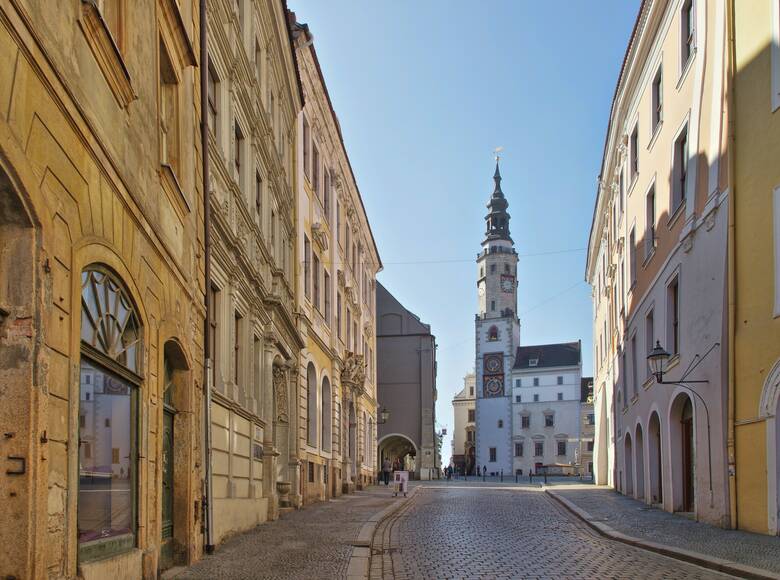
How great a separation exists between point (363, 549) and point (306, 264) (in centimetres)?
1391

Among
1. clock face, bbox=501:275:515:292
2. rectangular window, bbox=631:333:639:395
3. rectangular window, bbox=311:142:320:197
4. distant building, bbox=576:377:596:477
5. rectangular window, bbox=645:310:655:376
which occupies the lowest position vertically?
distant building, bbox=576:377:596:477

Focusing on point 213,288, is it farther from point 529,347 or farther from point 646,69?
point 529,347

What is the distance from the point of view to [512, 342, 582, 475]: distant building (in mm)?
106125

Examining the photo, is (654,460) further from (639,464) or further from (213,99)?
(213,99)

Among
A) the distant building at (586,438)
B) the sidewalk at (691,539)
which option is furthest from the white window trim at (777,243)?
the distant building at (586,438)

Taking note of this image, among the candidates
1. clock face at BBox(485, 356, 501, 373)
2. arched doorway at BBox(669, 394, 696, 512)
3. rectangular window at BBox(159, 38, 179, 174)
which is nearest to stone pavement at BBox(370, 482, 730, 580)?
arched doorway at BBox(669, 394, 696, 512)

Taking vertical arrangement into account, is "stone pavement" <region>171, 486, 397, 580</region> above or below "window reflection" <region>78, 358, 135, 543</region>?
below

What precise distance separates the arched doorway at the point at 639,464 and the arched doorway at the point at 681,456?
5494 millimetres

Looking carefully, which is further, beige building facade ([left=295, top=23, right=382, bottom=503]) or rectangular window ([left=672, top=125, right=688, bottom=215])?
beige building facade ([left=295, top=23, right=382, bottom=503])

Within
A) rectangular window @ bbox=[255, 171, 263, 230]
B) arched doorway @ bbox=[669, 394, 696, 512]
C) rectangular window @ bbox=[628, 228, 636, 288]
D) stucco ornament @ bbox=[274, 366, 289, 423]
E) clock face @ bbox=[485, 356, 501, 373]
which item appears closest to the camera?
rectangular window @ bbox=[255, 171, 263, 230]

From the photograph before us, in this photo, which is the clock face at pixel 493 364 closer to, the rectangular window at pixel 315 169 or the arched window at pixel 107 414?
the rectangular window at pixel 315 169

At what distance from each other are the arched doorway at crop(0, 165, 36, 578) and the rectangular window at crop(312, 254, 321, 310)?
21496mm

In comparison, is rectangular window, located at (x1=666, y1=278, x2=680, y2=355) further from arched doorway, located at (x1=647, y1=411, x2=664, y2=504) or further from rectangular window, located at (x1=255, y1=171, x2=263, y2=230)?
rectangular window, located at (x1=255, y1=171, x2=263, y2=230)

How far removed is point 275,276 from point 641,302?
1051 cm
